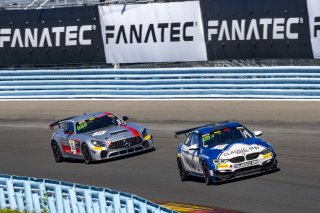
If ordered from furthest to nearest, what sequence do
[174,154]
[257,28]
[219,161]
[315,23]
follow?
[257,28] → [315,23] → [174,154] → [219,161]

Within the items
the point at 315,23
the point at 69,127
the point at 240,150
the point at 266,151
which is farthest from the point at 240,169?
the point at 315,23

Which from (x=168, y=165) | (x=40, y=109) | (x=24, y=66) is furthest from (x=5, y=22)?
(x=168, y=165)

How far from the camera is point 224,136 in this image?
54.7ft

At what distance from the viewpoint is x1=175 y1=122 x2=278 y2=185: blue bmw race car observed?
51.7ft

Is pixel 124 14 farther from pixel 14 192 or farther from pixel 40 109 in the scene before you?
pixel 14 192

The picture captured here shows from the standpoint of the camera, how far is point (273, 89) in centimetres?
2558

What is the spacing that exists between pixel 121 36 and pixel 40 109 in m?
3.89

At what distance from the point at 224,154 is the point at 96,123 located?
621 cm

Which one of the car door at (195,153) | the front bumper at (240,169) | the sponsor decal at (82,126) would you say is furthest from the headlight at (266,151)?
the sponsor decal at (82,126)

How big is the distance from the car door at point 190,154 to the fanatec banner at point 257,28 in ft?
26.8

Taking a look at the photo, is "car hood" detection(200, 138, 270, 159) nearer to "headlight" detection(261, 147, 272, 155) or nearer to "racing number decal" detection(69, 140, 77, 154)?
"headlight" detection(261, 147, 272, 155)

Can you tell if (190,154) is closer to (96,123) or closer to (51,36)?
(96,123)

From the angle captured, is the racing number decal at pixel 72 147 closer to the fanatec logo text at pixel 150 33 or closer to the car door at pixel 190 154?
the car door at pixel 190 154

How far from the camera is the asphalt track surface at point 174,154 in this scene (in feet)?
49.1
